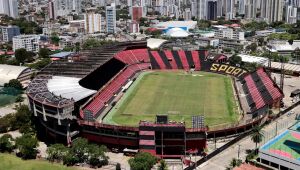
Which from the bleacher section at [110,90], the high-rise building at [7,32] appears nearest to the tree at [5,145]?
the bleacher section at [110,90]

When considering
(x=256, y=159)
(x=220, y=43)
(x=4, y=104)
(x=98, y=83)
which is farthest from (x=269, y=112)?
(x=220, y=43)

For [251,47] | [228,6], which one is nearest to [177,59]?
[251,47]

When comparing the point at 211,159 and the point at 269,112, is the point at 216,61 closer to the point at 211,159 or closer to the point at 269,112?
the point at 269,112

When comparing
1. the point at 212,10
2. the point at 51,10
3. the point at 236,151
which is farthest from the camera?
the point at 51,10

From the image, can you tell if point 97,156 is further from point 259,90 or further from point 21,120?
point 259,90

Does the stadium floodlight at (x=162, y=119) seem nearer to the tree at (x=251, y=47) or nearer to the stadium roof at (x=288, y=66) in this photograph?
the stadium roof at (x=288, y=66)
